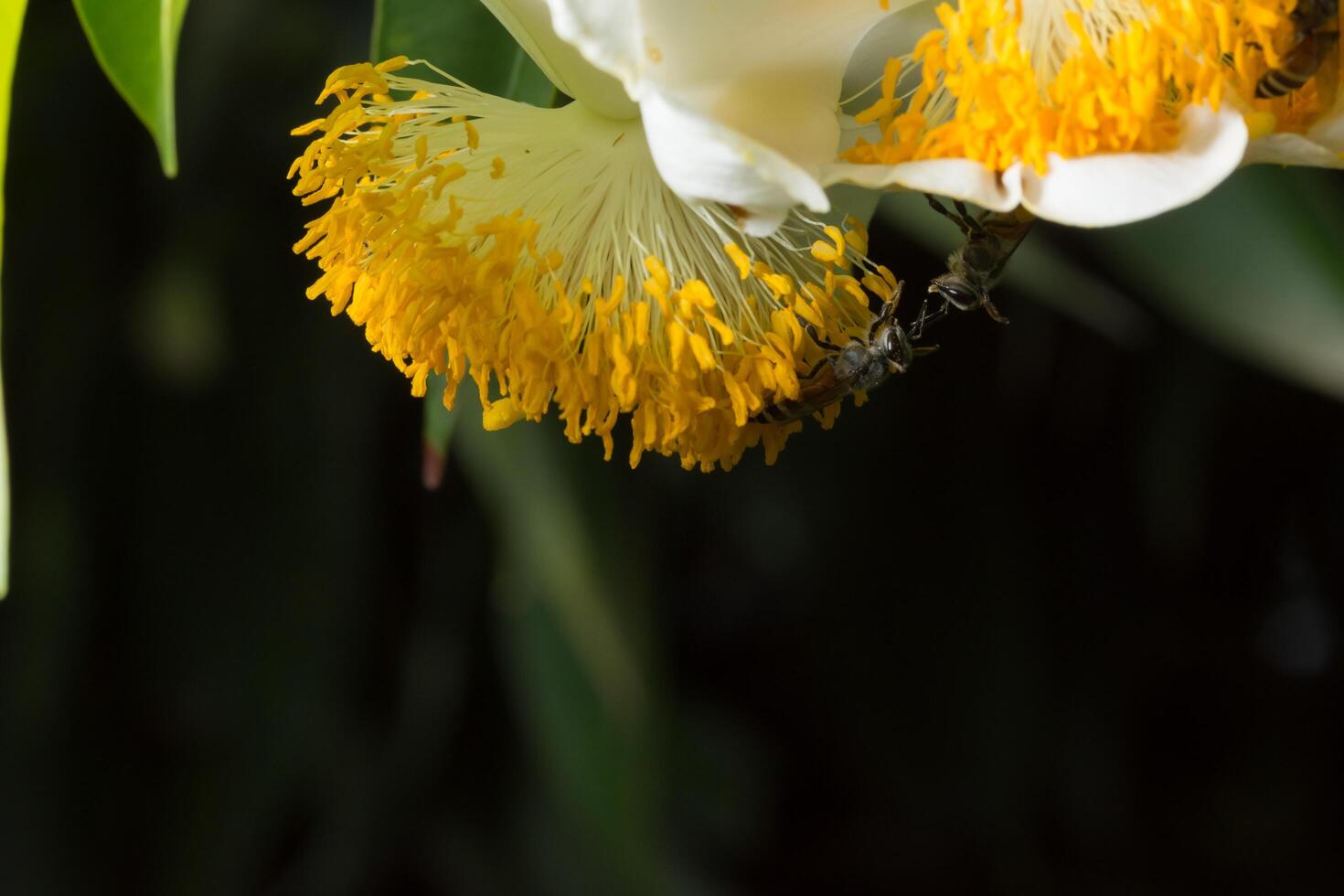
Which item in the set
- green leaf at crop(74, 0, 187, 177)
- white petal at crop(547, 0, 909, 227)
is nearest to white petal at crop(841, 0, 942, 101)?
white petal at crop(547, 0, 909, 227)

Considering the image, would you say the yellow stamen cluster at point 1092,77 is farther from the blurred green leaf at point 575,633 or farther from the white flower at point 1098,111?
the blurred green leaf at point 575,633

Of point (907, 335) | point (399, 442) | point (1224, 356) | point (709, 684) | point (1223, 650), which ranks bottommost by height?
point (709, 684)

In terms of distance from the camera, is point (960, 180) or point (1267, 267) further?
point (1267, 267)

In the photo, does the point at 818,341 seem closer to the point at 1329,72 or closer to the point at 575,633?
the point at 1329,72

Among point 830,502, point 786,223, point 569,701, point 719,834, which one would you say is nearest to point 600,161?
point 786,223

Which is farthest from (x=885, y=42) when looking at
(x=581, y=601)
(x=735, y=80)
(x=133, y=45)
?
(x=581, y=601)

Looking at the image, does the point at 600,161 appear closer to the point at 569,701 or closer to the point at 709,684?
the point at 569,701
